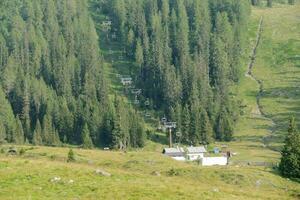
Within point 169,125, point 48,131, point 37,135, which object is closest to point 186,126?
point 169,125

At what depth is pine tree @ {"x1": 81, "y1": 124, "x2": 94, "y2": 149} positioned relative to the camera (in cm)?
15712

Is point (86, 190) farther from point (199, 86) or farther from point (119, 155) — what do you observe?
point (199, 86)

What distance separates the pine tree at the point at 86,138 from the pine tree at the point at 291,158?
76.9 metres

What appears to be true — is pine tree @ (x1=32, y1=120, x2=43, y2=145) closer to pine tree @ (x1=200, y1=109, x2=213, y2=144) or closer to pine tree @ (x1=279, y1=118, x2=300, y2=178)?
pine tree @ (x1=200, y1=109, x2=213, y2=144)

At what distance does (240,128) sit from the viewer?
575 ft

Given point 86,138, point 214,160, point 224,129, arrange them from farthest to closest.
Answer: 1. point 224,129
2. point 86,138
3. point 214,160

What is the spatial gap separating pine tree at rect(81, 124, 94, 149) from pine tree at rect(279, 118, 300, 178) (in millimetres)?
76853

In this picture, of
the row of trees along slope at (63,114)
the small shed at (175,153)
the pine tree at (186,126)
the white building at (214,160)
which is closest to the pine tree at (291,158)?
the white building at (214,160)

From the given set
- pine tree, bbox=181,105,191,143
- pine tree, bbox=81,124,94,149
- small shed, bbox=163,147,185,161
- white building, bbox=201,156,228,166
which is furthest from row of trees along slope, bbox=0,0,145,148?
white building, bbox=201,156,228,166

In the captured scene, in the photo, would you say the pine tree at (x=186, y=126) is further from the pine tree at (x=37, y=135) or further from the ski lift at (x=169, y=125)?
the pine tree at (x=37, y=135)

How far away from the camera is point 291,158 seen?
8569cm

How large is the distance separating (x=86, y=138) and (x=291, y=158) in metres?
82.9

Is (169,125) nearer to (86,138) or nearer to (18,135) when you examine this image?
(86,138)

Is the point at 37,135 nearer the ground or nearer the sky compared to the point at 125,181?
nearer the ground
